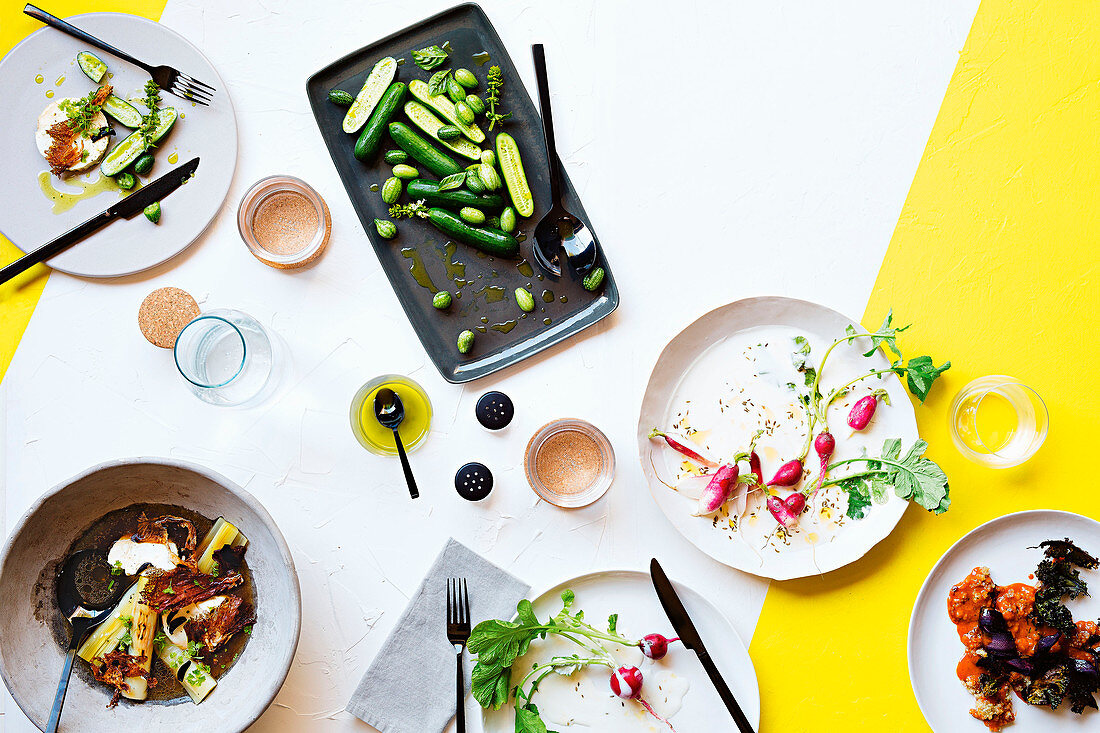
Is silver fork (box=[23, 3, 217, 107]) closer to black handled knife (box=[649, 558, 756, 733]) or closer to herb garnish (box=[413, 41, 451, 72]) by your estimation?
herb garnish (box=[413, 41, 451, 72])

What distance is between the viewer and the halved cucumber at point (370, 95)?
56.9 inches

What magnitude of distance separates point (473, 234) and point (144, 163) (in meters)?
0.70

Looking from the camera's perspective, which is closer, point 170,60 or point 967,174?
point 170,60

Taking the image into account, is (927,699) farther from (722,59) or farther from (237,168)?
(237,168)

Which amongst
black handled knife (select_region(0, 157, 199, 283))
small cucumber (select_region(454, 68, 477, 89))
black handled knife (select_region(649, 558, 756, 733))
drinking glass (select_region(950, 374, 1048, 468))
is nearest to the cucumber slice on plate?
black handled knife (select_region(0, 157, 199, 283))

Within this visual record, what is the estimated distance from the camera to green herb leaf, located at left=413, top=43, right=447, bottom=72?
1.46 meters

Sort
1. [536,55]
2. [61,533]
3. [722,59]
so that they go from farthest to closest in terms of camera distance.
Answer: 1. [722,59]
2. [536,55]
3. [61,533]

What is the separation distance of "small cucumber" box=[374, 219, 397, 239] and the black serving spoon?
0.79m

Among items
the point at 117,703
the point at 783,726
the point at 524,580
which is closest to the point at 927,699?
the point at 783,726

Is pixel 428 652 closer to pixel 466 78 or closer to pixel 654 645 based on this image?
pixel 654 645

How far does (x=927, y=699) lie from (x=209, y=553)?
1512mm

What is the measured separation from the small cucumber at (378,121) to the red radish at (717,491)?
99cm

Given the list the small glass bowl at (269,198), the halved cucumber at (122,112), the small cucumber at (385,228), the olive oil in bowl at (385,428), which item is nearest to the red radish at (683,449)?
the olive oil in bowl at (385,428)

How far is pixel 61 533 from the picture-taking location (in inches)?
50.7
